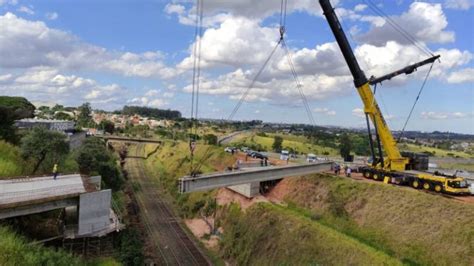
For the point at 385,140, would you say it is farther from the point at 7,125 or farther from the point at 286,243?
the point at 7,125

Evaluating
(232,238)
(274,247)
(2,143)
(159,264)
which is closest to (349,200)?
(274,247)

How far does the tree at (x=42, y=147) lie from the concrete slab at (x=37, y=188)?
7.47m

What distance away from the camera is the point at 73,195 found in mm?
28141

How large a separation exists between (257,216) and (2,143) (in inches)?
1156

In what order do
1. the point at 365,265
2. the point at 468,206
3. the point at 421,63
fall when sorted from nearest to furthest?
1. the point at 365,265
2. the point at 468,206
3. the point at 421,63

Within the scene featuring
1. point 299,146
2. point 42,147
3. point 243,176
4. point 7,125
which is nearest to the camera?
point 243,176

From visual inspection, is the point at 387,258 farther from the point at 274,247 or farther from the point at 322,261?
the point at 274,247

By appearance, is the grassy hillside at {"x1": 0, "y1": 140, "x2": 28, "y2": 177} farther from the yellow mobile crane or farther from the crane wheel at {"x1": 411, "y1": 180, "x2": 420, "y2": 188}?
the crane wheel at {"x1": 411, "y1": 180, "x2": 420, "y2": 188}

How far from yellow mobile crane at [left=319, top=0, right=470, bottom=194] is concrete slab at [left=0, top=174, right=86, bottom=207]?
2748 cm

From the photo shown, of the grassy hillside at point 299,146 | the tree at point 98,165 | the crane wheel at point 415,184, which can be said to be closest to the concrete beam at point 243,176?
the crane wheel at point 415,184

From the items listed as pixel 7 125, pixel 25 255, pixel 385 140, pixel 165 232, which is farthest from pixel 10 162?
pixel 385 140

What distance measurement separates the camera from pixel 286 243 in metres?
31.3

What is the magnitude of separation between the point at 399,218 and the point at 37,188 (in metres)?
30.9

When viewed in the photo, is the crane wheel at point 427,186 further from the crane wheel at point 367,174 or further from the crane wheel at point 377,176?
the crane wheel at point 367,174
